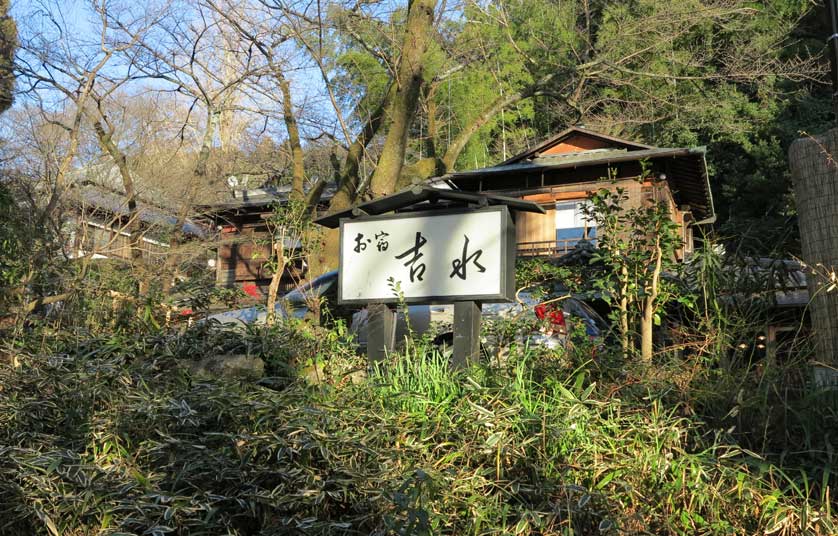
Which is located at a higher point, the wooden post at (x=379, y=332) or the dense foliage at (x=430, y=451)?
the wooden post at (x=379, y=332)

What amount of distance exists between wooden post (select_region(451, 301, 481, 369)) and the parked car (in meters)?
0.40

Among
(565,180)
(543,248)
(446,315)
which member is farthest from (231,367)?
(565,180)

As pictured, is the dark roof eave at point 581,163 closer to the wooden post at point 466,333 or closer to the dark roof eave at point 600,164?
the dark roof eave at point 600,164

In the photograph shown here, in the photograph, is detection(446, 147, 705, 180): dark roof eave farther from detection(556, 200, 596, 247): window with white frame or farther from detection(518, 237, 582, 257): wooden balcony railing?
detection(518, 237, 582, 257): wooden balcony railing

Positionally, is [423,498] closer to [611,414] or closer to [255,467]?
[255,467]

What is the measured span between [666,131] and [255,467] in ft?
72.5

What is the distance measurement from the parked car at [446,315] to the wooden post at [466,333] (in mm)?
402

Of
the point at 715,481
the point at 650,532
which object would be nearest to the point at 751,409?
the point at 715,481

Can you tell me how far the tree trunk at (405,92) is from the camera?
12.6 m

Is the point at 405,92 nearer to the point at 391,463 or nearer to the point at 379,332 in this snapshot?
the point at 379,332

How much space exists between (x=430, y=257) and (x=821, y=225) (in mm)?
2861

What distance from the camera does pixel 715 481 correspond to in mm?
4309

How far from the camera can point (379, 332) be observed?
21.7 ft

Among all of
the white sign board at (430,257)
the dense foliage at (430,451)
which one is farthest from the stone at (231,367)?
the white sign board at (430,257)
